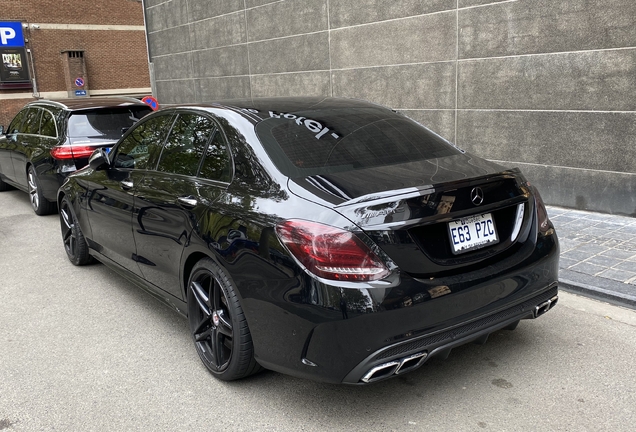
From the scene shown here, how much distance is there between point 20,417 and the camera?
321 centimetres

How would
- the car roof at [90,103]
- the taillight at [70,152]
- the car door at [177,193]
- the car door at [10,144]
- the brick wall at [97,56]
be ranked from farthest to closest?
the brick wall at [97,56], the car door at [10,144], the car roof at [90,103], the taillight at [70,152], the car door at [177,193]

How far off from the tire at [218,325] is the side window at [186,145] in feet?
2.43

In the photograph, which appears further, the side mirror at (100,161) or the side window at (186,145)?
the side mirror at (100,161)

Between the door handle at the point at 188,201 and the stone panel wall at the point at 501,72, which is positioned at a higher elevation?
the stone panel wall at the point at 501,72

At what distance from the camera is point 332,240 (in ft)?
8.98

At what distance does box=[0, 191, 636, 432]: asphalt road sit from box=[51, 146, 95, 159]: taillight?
3.68m

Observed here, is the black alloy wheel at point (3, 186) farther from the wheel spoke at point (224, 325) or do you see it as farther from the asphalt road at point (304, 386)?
the wheel spoke at point (224, 325)

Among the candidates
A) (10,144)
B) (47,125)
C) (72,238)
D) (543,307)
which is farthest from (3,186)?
(543,307)

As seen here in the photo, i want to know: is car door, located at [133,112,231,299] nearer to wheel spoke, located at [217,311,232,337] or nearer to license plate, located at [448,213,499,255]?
wheel spoke, located at [217,311,232,337]

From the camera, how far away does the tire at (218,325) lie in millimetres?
3213

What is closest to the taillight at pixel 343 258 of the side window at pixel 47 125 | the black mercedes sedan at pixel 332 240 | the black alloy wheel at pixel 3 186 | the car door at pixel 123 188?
the black mercedes sedan at pixel 332 240

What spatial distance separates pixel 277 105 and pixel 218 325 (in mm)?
1520

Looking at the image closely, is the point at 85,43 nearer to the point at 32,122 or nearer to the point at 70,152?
the point at 32,122

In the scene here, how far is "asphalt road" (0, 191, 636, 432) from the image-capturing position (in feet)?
9.98
